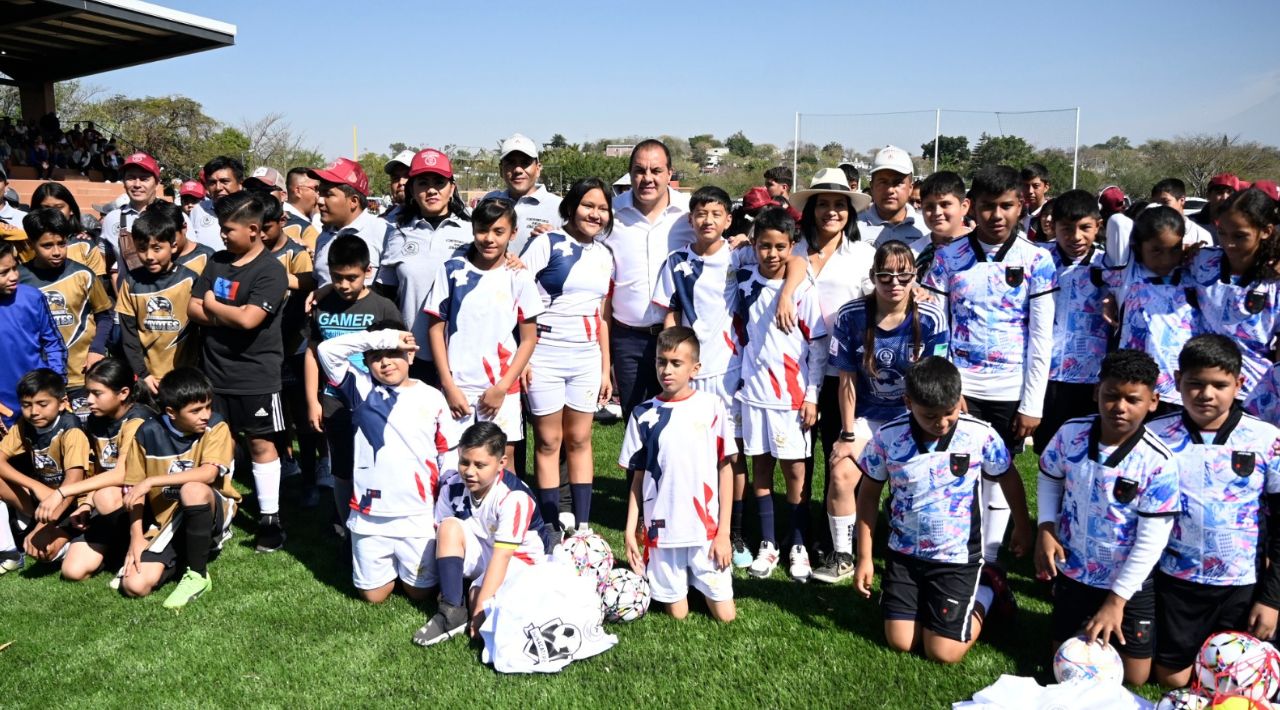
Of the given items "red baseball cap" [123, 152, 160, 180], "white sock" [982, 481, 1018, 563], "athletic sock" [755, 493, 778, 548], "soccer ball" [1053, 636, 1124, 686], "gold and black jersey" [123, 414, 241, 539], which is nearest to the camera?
"soccer ball" [1053, 636, 1124, 686]

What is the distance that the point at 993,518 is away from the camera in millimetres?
3926

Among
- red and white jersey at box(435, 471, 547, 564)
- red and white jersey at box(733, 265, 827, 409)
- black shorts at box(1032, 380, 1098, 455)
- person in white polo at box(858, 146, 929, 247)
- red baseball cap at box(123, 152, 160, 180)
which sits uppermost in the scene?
red baseball cap at box(123, 152, 160, 180)

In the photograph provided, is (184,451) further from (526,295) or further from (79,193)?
(79,193)

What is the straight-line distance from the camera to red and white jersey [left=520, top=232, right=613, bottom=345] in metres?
4.63

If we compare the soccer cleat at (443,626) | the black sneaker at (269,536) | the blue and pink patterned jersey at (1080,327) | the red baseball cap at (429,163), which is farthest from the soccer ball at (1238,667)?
the black sneaker at (269,536)

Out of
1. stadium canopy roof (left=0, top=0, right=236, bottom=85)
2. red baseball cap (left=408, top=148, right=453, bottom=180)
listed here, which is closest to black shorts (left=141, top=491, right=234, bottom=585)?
red baseball cap (left=408, top=148, right=453, bottom=180)

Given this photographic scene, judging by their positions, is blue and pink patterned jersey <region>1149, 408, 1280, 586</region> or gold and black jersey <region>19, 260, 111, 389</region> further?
gold and black jersey <region>19, 260, 111, 389</region>

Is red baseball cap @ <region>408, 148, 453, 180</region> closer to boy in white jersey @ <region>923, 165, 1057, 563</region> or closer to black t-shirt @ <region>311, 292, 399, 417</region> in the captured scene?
black t-shirt @ <region>311, 292, 399, 417</region>

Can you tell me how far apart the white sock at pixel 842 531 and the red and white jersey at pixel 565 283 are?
5.17 ft

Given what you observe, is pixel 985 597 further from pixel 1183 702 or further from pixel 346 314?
pixel 346 314

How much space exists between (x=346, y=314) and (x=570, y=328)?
114 cm

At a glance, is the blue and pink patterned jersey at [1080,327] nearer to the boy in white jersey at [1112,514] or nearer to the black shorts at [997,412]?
the black shorts at [997,412]

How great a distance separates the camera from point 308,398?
469cm

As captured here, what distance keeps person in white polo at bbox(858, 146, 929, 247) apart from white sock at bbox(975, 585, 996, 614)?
1909 mm
